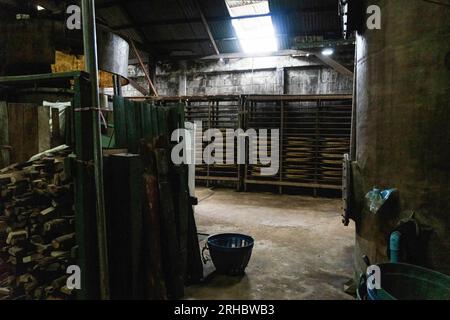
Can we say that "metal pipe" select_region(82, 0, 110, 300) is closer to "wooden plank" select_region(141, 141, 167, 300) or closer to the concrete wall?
"wooden plank" select_region(141, 141, 167, 300)

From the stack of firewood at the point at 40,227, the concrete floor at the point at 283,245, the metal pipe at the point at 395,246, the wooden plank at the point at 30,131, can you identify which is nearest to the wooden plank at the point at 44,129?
the wooden plank at the point at 30,131

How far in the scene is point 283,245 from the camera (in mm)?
4555

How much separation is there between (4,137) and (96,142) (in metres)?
1.32

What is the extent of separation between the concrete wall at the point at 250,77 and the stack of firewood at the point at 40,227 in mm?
7669

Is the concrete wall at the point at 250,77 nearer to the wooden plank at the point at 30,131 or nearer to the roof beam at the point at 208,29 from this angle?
the roof beam at the point at 208,29

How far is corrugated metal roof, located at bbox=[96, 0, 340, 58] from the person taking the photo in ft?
25.8

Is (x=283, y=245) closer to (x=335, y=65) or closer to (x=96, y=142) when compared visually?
(x=96, y=142)

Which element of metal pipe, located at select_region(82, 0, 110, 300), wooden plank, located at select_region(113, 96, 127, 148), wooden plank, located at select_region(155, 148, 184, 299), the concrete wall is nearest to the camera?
metal pipe, located at select_region(82, 0, 110, 300)

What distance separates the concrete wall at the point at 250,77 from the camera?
8.80 meters

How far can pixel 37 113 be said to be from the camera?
2916mm

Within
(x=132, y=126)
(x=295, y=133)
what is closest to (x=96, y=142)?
(x=132, y=126)

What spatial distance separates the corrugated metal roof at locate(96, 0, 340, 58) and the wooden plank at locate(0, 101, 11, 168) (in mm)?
5729

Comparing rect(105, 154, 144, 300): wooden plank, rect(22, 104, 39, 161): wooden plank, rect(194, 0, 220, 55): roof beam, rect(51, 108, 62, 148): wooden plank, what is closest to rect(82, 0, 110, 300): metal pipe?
rect(105, 154, 144, 300): wooden plank
